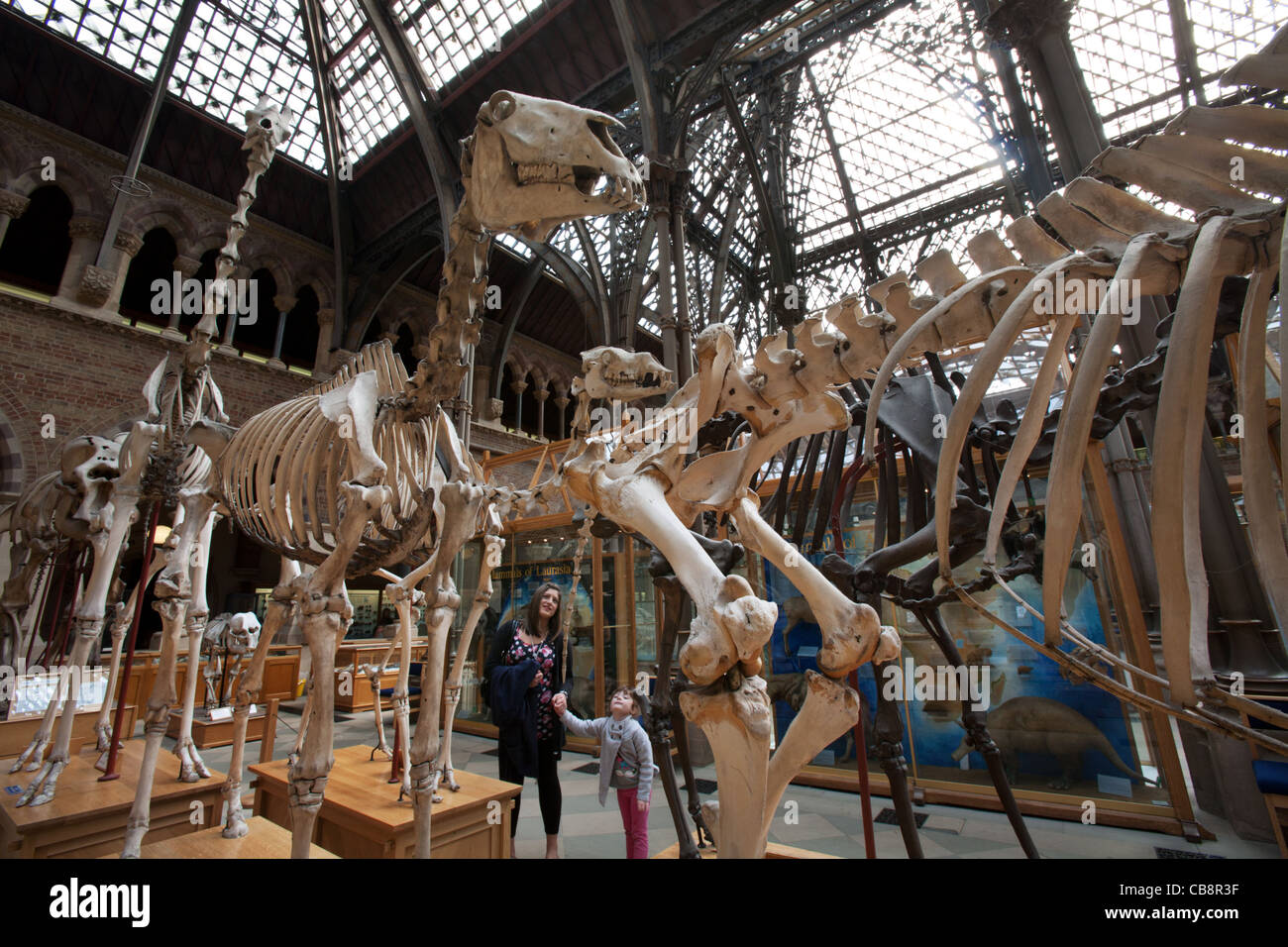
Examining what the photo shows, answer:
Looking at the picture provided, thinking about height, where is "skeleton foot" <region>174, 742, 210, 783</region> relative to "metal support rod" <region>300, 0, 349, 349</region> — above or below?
below

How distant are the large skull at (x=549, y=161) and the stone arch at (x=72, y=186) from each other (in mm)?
14170

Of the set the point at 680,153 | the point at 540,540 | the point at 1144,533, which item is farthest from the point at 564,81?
the point at 1144,533

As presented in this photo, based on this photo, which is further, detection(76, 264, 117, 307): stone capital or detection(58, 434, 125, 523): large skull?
detection(76, 264, 117, 307): stone capital

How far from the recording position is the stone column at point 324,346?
14.6 meters

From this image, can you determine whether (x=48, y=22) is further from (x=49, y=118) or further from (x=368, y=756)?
(x=368, y=756)

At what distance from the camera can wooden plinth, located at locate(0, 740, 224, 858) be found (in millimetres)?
3344

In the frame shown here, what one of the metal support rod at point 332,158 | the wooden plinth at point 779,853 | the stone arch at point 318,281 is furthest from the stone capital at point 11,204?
the wooden plinth at point 779,853

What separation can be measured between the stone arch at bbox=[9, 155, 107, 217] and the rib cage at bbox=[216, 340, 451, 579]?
40.6ft

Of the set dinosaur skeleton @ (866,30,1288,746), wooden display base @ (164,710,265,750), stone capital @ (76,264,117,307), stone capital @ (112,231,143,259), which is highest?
stone capital @ (112,231,143,259)

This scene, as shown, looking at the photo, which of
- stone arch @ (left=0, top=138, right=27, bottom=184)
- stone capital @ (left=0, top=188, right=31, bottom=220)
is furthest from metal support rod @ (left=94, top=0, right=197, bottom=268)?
stone arch @ (left=0, top=138, right=27, bottom=184)

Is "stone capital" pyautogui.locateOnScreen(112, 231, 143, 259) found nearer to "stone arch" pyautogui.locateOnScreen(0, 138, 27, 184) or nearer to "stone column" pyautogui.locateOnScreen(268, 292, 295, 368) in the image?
"stone arch" pyautogui.locateOnScreen(0, 138, 27, 184)

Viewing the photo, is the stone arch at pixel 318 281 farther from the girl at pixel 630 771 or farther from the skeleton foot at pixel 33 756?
the girl at pixel 630 771

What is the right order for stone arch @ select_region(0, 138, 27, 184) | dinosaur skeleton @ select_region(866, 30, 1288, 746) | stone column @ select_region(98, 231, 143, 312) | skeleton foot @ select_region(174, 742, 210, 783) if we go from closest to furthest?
dinosaur skeleton @ select_region(866, 30, 1288, 746) → skeleton foot @ select_region(174, 742, 210, 783) → stone arch @ select_region(0, 138, 27, 184) → stone column @ select_region(98, 231, 143, 312)
